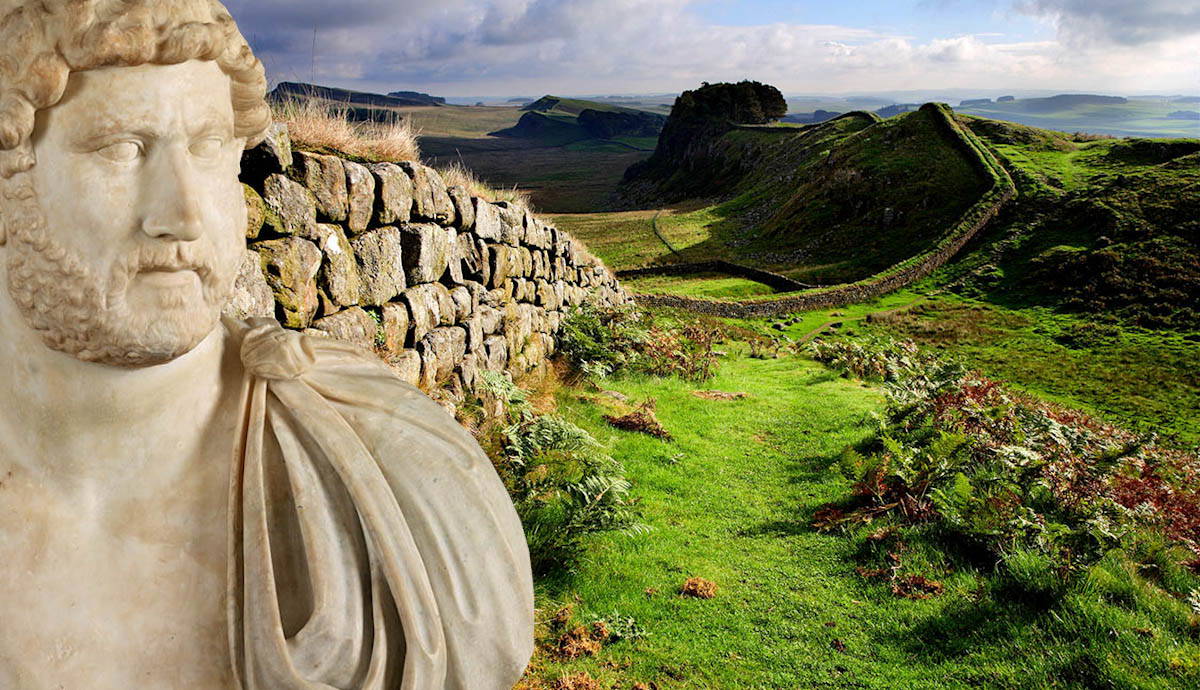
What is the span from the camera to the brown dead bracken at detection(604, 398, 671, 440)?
9539 mm

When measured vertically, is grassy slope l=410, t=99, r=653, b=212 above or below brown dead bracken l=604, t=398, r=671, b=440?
above

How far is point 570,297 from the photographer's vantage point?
42.8 ft

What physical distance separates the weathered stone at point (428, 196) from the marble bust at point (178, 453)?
5.23 meters

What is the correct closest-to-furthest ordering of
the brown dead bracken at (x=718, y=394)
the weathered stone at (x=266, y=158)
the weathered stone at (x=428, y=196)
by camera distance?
the weathered stone at (x=266, y=158)
the weathered stone at (x=428, y=196)
the brown dead bracken at (x=718, y=394)

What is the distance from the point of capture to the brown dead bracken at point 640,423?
954 cm

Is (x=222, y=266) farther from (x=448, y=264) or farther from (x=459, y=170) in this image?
(x=459, y=170)

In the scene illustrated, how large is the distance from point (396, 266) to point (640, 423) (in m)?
4.23

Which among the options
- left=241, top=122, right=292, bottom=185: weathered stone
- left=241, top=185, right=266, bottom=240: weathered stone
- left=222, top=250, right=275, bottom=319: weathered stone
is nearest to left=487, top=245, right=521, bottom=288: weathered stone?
left=241, top=122, right=292, bottom=185: weathered stone

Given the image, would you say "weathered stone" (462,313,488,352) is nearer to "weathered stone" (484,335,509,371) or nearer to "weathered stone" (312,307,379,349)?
"weathered stone" (484,335,509,371)

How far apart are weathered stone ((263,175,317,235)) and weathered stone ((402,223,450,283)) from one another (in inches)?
65.5

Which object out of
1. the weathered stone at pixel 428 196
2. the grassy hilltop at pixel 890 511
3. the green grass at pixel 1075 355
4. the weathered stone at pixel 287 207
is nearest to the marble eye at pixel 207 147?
the weathered stone at pixel 287 207

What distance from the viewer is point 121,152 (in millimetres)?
1546

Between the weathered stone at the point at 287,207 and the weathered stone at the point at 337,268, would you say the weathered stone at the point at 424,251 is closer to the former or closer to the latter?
the weathered stone at the point at 337,268

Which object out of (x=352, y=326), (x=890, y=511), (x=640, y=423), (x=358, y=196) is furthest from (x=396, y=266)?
(x=890, y=511)
